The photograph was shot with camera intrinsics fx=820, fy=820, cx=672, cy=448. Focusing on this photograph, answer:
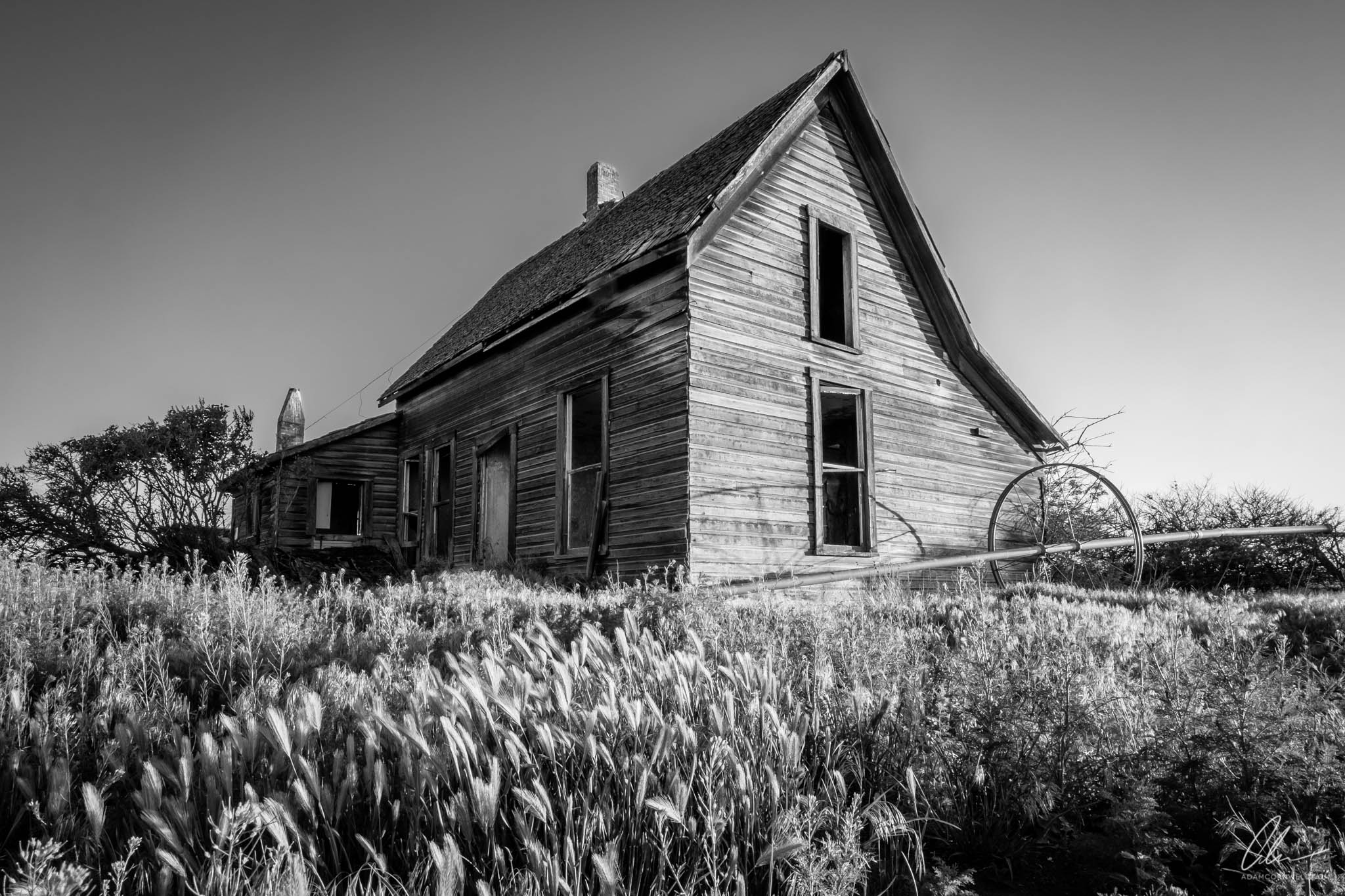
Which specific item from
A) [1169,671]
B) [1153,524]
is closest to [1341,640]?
[1169,671]

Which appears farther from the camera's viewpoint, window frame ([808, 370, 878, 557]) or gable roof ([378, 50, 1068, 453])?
window frame ([808, 370, 878, 557])

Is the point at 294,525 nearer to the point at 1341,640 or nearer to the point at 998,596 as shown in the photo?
the point at 998,596

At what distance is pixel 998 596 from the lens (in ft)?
31.9

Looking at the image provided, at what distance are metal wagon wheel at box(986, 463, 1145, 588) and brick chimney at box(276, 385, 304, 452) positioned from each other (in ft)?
63.6

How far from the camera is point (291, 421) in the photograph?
24375 millimetres

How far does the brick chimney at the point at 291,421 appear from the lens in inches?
949

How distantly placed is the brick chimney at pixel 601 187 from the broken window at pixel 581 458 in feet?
18.1

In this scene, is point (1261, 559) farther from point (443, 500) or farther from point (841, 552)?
point (443, 500)

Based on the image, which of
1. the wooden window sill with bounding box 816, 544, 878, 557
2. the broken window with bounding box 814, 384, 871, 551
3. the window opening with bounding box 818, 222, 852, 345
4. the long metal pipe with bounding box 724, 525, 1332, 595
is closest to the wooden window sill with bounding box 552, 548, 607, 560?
the long metal pipe with bounding box 724, 525, 1332, 595

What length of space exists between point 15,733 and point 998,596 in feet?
30.2

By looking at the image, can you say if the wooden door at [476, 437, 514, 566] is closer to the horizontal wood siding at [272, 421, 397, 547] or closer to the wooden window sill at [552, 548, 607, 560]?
the wooden window sill at [552, 548, 607, 560]

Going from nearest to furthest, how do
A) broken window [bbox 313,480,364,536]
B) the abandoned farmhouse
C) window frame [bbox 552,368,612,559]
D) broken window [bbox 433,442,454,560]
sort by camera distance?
the abandoned farmhouse, window frame [bbox 552,368,612,559], broken window [bbox 433,442,454,560], broken window [bbox 313,480,364,536]

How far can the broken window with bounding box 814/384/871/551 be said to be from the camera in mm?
11844

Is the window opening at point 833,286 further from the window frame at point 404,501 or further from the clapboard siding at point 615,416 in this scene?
the window frame at point 404,501
